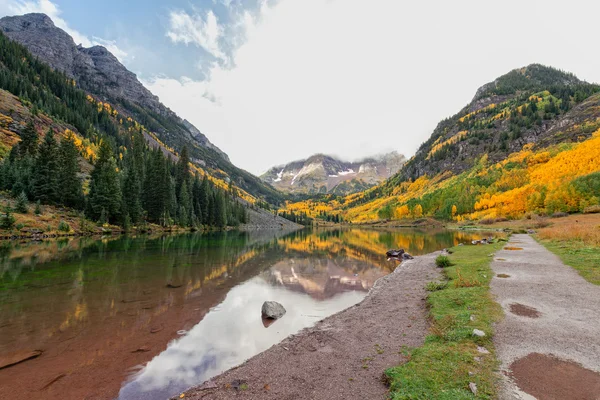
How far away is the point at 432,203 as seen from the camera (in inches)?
6919

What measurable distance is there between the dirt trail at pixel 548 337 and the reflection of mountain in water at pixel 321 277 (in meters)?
12.3

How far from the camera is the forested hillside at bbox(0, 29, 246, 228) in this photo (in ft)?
214

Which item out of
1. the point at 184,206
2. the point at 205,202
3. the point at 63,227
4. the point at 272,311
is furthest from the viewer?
the point at 205,202

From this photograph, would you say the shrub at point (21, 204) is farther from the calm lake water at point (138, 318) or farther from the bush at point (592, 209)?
the bush at point (592, 209)

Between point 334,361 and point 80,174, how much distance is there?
4267 inches

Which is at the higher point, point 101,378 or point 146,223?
point 146,223

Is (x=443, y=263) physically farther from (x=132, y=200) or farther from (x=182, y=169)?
(x=182, y=169)

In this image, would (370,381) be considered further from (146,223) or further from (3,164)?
(146,223)

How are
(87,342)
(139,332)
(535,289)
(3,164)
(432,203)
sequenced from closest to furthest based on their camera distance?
(87,342), (139,332), (535,289), (3,164), (432,203)

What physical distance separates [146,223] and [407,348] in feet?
304

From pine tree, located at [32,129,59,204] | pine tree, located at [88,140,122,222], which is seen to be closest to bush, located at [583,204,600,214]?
pine tree, located at [88,140,122,222]

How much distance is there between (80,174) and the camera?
89.1 m

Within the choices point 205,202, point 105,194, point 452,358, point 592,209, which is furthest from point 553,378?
point 205,202

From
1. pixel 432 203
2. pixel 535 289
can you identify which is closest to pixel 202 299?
pixel 535 289
